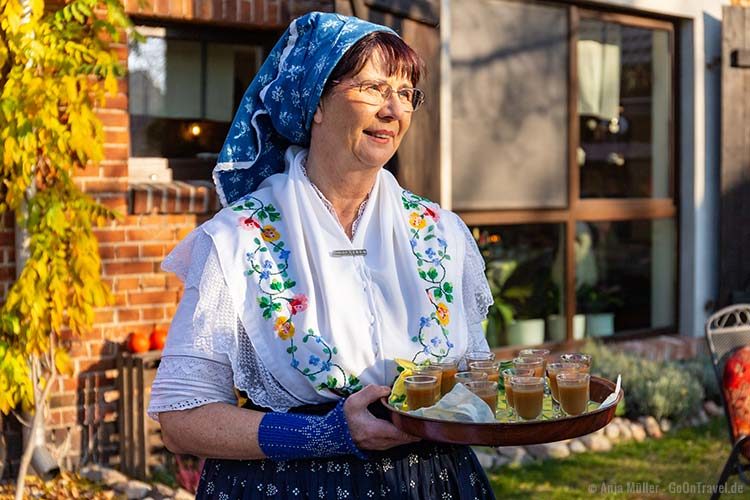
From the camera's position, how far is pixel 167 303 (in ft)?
17.1

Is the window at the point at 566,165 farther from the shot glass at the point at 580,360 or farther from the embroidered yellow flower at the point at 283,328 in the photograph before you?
the embroidered yellow flower at the point at 283,328

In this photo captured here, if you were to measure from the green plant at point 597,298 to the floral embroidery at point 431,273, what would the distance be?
4934 mm

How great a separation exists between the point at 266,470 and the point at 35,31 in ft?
9.50

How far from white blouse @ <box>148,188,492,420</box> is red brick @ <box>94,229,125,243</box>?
302cm

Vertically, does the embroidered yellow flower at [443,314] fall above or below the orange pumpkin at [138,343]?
above

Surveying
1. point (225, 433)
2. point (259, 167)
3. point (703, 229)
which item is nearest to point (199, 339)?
point (225, 433)

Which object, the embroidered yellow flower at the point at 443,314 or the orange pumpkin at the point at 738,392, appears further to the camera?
the orange pumpkin at the point at 738,392

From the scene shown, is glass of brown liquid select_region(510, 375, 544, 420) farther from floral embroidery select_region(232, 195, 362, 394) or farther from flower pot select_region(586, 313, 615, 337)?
flower pot select_region(586, 313, 615, 337)

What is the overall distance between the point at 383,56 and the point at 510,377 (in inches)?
28.9

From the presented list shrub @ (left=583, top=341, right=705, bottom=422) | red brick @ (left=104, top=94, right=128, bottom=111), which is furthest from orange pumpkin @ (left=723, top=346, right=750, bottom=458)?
red brick @ (left=104, top=94, right=128, bottom=111)

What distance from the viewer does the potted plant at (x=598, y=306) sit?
7.17 meters

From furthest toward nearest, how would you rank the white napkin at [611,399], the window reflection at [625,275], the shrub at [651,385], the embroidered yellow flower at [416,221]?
the window reflection at [625,275]
the shrub at [651,385]
the embroidered yellow flower at [416,221]
the white napkin at [611,399]

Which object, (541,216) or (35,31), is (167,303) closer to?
(35,31)

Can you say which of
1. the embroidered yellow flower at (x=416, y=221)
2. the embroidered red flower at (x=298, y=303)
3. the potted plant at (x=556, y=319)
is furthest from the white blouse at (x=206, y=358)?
the potted plant at (x=556, y=319)
